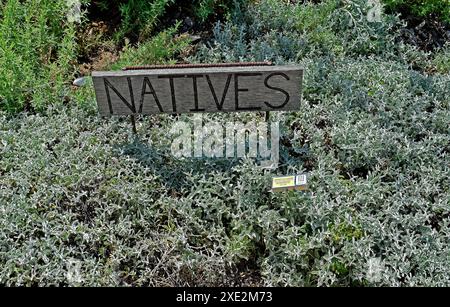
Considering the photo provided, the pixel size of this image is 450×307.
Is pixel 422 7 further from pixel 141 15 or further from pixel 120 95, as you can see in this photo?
pixel 120 95

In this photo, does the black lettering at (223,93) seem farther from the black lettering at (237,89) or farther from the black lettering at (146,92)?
the black lettering at (146,92)

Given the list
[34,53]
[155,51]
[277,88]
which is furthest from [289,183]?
[34,53]

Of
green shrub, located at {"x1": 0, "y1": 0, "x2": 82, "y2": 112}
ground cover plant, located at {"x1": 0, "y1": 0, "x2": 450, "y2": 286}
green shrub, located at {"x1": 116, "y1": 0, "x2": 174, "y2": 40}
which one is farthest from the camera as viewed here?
green shrub, located at {"x1": 116, "y1": 0, "x2": 174, "y2": 40}

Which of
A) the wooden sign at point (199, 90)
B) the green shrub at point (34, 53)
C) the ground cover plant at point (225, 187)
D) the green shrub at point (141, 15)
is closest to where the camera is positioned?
the ground cover plant at point (225, 187)

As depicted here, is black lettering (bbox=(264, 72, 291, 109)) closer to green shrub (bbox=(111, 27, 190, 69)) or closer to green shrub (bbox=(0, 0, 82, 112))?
green shrub (bbox=(111, 27, 190, 69))

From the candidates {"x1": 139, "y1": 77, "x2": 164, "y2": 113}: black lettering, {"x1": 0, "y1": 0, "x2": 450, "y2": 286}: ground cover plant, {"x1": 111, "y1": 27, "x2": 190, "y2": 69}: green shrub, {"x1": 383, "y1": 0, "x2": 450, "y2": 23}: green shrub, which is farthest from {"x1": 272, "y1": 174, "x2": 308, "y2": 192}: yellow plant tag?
{"x1": 383, "y1": 0, "x2": 450, "y2": 23}: green shrub

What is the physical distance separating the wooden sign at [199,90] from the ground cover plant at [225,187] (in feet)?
1.01

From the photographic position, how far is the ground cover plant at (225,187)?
3174 millimetres

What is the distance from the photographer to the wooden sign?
135 inches

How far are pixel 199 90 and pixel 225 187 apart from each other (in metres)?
0.63

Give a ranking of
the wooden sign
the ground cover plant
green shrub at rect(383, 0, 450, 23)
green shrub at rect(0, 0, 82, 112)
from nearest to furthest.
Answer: the ground cover plant
the wooden sign
green shrub at rect(0, 0, 82, 112)
green shrub at rect(383, 0, 450, 23)

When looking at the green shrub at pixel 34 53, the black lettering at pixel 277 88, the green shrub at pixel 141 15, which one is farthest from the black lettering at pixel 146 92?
the green shrub at pixel 141 15

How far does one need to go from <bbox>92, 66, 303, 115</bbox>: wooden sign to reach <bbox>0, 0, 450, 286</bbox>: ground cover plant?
31 cm
